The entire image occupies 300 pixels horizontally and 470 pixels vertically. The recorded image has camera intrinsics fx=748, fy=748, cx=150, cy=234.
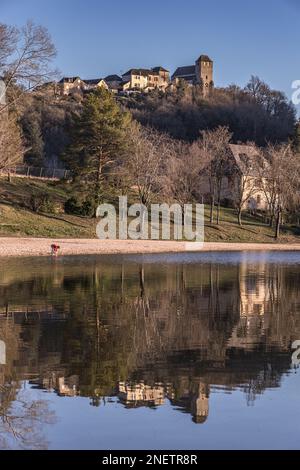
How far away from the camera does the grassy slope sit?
55.2 metres

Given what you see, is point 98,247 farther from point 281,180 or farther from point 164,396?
point 164,396

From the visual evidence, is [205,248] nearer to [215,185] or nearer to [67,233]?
[67,233]

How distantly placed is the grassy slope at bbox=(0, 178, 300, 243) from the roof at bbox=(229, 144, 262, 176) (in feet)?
16.7

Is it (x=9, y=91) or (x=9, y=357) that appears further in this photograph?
(x=9, y=91)

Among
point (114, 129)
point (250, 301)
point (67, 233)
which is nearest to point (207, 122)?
point (114, 129)

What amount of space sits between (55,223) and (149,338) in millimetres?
43388

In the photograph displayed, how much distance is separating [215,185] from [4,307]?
66076 mm

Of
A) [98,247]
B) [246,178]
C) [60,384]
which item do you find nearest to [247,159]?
[246,178]

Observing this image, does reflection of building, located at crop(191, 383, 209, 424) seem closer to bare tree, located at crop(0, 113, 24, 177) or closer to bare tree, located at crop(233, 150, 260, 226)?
bare tree, located at crop(0, 113, 24, 177)

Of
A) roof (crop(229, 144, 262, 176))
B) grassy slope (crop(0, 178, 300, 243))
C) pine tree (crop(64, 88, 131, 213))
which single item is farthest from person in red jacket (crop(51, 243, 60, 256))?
roof (crop(229, 144, 262, 176))

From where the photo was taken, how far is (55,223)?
58344 mm

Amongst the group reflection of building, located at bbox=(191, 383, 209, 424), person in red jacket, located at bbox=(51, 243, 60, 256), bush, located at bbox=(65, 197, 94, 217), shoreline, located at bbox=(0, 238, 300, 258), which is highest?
bush, located at bbox=(65, 197, 94, 217)

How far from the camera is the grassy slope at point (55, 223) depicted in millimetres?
55219

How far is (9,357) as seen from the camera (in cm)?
1336
